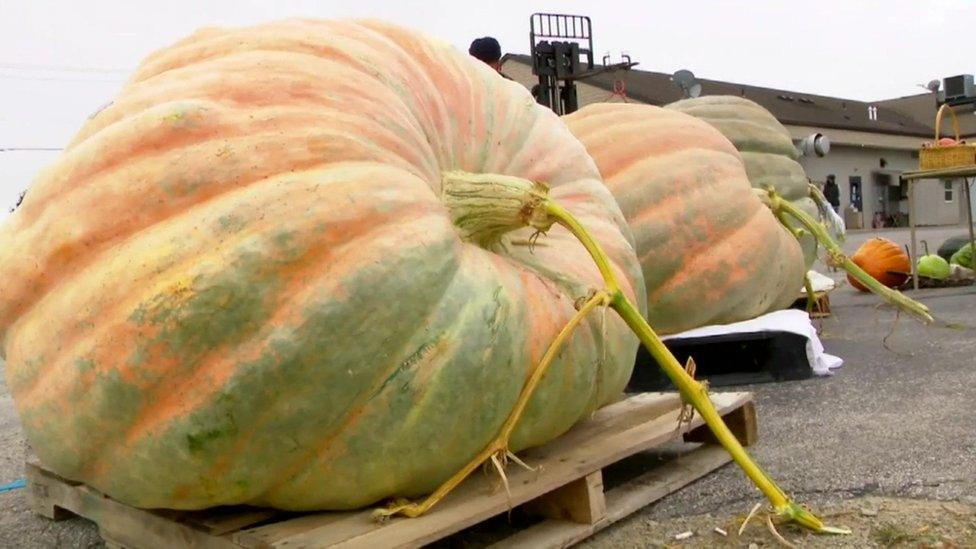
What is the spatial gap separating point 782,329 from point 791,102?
28.3 m

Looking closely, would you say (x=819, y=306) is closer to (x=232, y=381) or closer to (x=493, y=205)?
(x=493, y=205)

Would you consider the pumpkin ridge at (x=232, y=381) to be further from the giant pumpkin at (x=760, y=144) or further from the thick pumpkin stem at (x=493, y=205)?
the giant pumpkin at (x=760, y=144)

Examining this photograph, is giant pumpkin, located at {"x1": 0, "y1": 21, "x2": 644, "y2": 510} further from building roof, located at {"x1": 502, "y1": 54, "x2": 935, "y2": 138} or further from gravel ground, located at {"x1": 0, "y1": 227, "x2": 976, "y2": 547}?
building roof, located at {"x1": 502, "y1": 54, "x2": 935, "y2": 138}

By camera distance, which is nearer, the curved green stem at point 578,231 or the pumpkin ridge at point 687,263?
the curved green stem at point 578,231

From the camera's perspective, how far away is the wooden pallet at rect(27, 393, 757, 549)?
190cm

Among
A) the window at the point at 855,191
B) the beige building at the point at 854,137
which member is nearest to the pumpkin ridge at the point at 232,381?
the beige building at the point at 854,137

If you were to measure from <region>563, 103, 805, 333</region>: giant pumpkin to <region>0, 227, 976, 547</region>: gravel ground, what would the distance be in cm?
48

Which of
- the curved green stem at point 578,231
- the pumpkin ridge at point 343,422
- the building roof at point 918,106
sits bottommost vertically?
the pumpkin ridge at point 343,422

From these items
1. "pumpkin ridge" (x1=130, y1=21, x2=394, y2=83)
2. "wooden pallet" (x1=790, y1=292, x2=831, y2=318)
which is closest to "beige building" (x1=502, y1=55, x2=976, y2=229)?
"wooden pallet" (x1=790, y1=292, x2=831, y2=318)

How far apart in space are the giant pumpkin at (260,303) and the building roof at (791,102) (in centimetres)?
2151

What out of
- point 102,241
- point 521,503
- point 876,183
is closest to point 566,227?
point 521,503

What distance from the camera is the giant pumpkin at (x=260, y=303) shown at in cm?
169

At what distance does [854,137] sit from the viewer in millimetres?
29500

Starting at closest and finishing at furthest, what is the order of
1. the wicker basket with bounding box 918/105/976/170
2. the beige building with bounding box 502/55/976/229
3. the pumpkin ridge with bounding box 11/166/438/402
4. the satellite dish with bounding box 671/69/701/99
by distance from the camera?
1. the pumpkin ridge with bounding box 11/166/438/402
2. the wicker basket with bounding box 918/105/976/170
3. the satellite dish with bounding box 671/69/701/99
4. the beige building with bounding box 502/55/976/229
